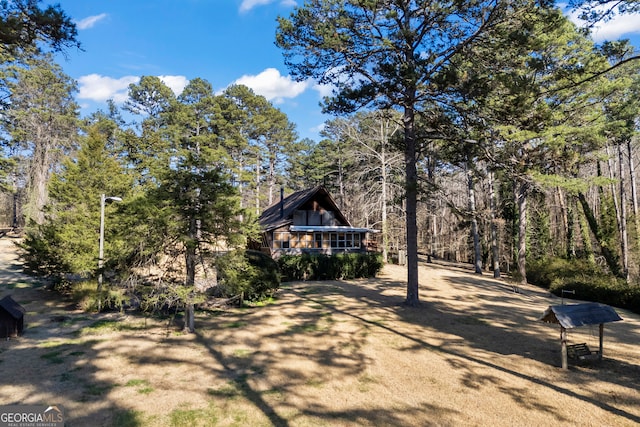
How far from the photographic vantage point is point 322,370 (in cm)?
851

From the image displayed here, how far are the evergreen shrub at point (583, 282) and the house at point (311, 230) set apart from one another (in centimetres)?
1305

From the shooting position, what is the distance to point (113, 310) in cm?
1547

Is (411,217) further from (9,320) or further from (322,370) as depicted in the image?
(9,320)

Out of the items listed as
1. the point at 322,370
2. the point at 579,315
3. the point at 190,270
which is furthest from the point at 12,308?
the point at 579,315

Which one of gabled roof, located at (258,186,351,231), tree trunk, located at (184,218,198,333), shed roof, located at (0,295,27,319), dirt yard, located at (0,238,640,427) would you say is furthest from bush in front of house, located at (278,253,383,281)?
shed roof, located at (0,295,27,319)

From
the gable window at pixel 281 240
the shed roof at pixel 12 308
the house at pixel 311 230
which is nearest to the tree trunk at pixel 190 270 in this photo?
the shed roof at pixel 12 308

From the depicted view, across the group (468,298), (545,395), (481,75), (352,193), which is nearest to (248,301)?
(468,298)

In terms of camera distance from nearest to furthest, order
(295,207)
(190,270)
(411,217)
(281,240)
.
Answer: (190,270) < (411,217) < (281,240) < (295,207)

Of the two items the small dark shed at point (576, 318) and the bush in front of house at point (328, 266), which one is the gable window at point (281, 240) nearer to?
the bush in front of house at point (328, 266)

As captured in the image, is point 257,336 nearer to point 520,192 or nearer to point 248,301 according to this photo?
point 248,301

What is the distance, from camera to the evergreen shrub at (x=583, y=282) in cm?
1786

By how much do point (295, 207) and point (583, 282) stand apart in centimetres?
1995

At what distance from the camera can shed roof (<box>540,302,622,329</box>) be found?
8.31 m

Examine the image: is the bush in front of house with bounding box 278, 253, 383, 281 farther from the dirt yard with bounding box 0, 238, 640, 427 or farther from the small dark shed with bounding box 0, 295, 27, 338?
the small dark shed with bounding box 0, 295, 27, 338
